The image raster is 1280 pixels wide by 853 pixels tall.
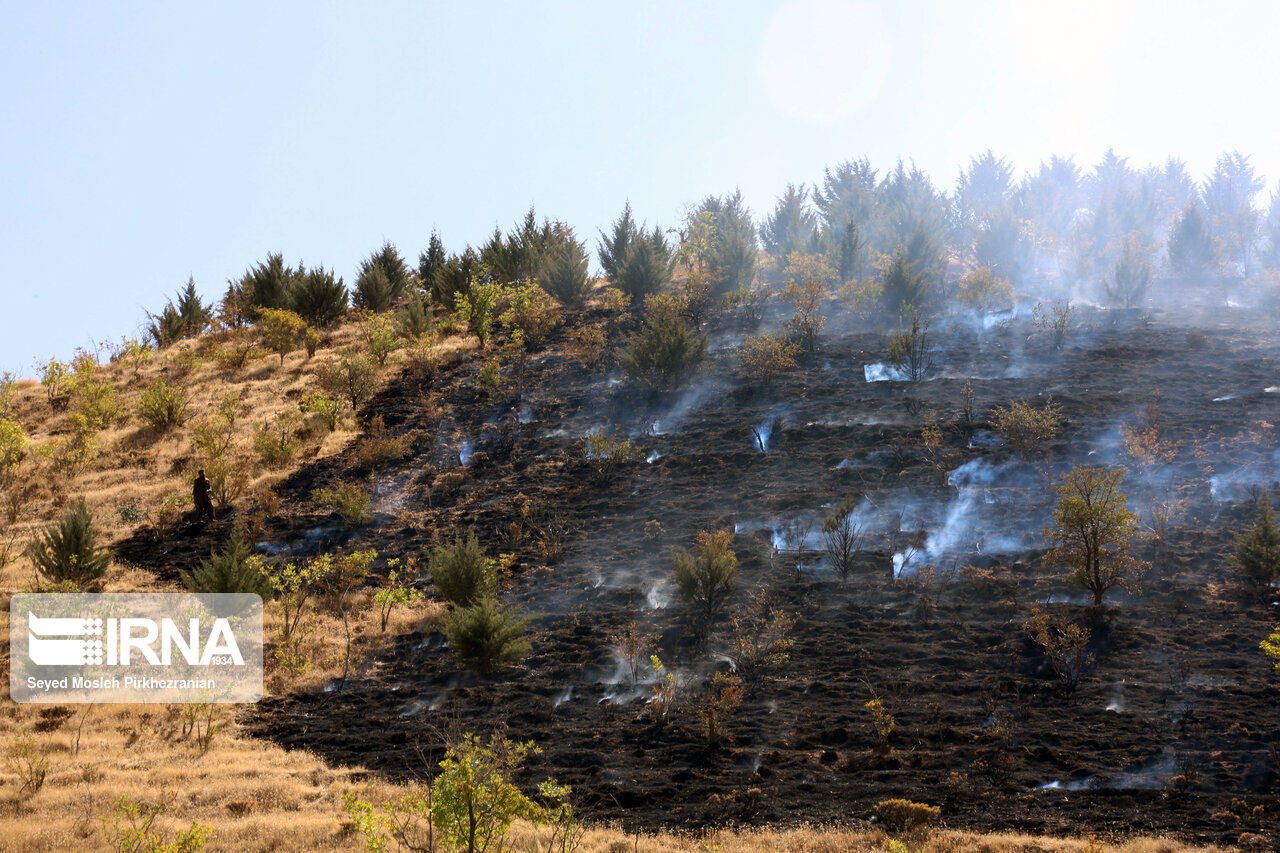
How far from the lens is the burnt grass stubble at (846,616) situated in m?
6.67

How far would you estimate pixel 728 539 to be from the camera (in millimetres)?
10938

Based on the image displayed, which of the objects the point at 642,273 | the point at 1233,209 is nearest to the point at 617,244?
the point at 642,273

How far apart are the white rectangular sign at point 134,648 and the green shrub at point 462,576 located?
2.38 m

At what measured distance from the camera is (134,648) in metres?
10.1

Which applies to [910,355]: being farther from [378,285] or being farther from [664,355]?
[378,285]

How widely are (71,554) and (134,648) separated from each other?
2250mm

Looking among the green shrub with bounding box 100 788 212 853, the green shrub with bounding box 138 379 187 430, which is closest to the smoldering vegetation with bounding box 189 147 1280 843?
the green shrub with bounding box 100 788 212 853

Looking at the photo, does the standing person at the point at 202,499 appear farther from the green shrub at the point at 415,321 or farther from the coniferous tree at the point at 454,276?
the coniferous tree at the point at 454,276

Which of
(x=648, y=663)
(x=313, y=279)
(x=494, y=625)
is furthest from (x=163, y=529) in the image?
(x=313, y=279)

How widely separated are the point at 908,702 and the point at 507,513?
24.5ft

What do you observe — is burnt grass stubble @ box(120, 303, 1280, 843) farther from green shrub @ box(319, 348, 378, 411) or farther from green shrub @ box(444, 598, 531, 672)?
green shrub @ box(319, 348, 378, 411)

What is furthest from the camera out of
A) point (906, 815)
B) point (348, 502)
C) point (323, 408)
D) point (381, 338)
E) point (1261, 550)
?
point (381, 338)

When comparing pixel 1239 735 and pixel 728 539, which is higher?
pixel 728 539

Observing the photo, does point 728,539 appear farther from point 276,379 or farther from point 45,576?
point 276,379
